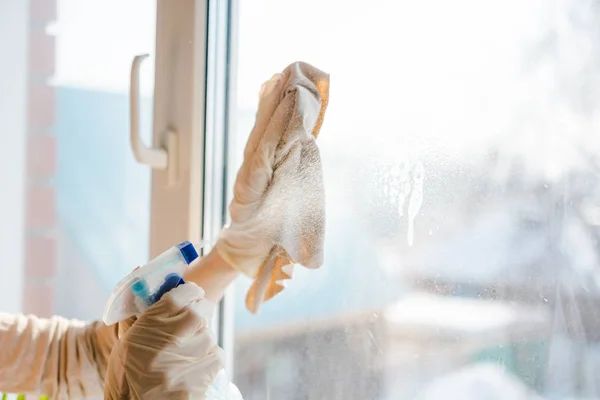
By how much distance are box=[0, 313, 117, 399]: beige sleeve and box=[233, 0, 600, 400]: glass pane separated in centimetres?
24

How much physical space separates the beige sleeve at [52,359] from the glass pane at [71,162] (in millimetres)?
271

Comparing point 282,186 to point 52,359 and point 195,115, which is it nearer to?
point 195,115

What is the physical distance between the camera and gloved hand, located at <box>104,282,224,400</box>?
0.60m

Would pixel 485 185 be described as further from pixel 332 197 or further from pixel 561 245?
pixel 332 197

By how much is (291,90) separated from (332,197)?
14cm

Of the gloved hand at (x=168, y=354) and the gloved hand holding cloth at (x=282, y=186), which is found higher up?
the gloved hand holding cloth at (x=282, y=186)

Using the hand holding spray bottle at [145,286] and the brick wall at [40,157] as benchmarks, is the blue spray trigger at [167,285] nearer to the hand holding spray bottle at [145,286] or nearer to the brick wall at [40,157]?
the hand holding spray bottle at [145,286]

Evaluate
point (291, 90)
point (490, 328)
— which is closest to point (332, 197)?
point (291, 90)

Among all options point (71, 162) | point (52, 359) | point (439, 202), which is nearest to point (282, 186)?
point (439, 202)

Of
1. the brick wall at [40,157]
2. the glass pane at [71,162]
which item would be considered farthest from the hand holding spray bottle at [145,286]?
the brick wall at [40,157]

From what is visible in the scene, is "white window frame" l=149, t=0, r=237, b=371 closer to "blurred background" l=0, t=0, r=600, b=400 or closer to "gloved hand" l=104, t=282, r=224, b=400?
"blurred background" l=0, t=0, r=600, b=400

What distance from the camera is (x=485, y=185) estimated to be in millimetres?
643

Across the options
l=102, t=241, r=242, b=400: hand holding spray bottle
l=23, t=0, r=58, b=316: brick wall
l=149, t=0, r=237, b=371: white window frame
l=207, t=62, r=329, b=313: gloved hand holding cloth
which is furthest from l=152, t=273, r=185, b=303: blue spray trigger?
l=23, t=0, r=58, b=316: brick wall

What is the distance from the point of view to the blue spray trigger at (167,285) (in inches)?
25.2
